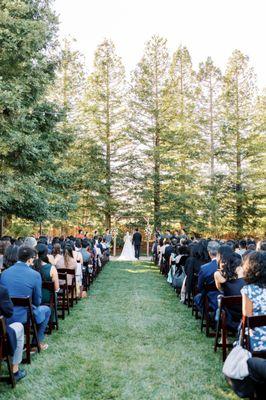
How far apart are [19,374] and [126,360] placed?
1365 mm

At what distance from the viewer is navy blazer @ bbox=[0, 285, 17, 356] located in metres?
3.97

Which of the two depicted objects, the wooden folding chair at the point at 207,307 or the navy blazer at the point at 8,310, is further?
the wooden folding chair at the point at 207,307

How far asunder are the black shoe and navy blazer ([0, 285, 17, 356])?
47 cm

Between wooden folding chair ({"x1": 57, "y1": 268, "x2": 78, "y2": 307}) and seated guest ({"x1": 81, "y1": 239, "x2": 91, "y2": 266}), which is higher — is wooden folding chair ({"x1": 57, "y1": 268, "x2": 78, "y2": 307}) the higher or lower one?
the lower one

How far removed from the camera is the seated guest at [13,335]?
398cm

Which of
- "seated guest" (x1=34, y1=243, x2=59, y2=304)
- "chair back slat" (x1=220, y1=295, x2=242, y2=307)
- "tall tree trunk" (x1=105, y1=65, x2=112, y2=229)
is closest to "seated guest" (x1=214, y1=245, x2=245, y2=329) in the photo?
"chair back slat" (x1=220, y1=295, x2=242, y2=307)

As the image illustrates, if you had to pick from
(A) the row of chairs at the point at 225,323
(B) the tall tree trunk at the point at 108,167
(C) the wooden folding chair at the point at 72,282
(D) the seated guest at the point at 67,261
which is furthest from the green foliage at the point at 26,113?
(B) the tall tree trunk at the point at 108,167

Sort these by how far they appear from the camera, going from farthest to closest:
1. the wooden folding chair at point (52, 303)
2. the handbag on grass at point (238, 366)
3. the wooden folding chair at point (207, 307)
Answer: the wooden folding chair at point (207, 307) → the wooden folding chair at point (52, 303) → the handbag on grass at point (238, 366)

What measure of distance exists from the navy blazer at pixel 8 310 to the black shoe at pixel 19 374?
47 centimetres

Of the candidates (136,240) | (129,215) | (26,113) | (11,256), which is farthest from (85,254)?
(129,215)

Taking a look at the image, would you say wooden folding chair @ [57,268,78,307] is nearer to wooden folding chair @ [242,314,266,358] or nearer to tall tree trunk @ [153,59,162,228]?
wooden folding chair @ [242,314,266,358]

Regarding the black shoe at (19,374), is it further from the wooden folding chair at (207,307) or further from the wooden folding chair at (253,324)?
the wooden folding chair at (207,307)

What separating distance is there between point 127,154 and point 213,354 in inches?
1029

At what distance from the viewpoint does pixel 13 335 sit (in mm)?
4145
